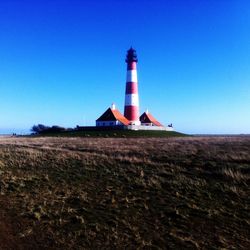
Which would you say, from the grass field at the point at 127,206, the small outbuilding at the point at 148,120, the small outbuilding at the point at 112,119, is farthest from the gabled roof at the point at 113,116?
the grass field at the point at 127,206

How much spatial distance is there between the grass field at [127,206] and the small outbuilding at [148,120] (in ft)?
201

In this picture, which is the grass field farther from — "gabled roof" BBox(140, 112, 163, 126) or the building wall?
"gabled roof" BBox(140, 112, 163, 126)

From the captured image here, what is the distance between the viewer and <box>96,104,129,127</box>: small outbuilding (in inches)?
2832

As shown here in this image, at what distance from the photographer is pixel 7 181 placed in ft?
49.9

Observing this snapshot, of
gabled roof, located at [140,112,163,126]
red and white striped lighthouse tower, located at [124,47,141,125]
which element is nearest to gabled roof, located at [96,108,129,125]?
red and white striped lighthouse tower, located at [124,47,141,125]

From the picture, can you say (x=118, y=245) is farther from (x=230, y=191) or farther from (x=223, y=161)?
(x=223, y=161)

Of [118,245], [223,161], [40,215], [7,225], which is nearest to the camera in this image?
[118,245]

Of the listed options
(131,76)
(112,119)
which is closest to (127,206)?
(131,76)

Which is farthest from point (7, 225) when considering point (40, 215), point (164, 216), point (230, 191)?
point (230, 191)

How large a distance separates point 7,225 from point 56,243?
1.90 m

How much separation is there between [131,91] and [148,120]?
49.1 feet

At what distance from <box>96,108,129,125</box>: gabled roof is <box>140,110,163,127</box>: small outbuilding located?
6945 mm

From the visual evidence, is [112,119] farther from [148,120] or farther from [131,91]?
[148,120]

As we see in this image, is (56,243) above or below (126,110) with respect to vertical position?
below
